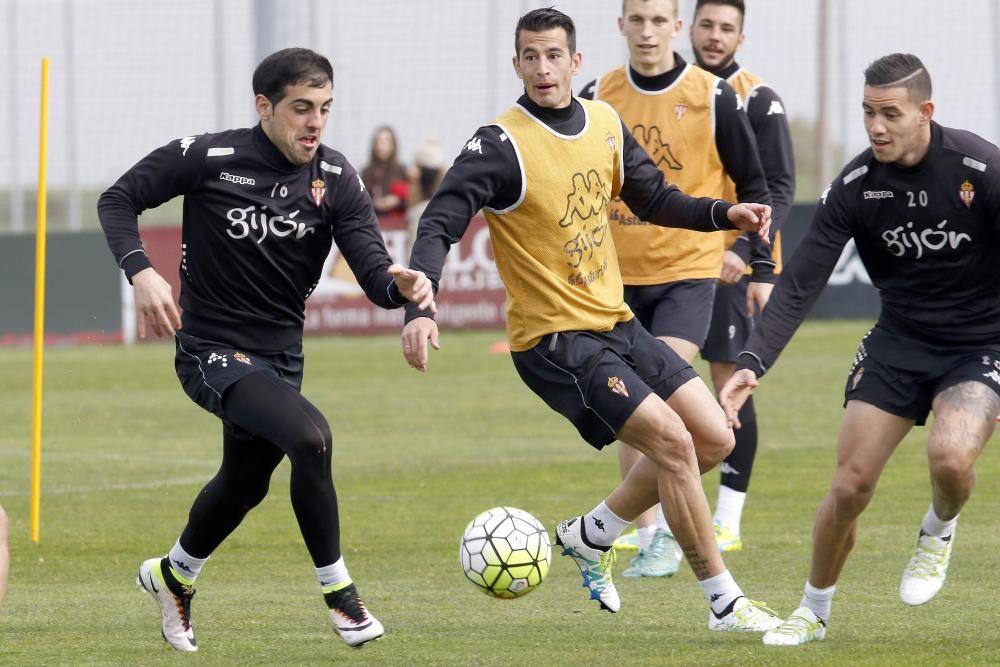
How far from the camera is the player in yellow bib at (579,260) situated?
6723 mm

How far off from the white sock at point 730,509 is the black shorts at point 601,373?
2.07 metres

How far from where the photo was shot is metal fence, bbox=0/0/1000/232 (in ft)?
87.0

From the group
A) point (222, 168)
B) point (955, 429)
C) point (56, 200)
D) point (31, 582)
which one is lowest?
point (56, 200)

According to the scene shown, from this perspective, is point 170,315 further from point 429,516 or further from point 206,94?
point 206,94

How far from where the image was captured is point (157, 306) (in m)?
6.28

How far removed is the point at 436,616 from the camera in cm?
727

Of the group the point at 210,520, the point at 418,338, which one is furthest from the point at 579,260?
the point at 210,520

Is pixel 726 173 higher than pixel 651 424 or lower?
higher

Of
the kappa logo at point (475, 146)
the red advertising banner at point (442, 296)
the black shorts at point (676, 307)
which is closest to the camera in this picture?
the kappa logo at point (475, 146)

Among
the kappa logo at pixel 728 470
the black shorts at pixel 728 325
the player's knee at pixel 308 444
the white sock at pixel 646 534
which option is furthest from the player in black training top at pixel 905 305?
the black shorts at pixel 728 325

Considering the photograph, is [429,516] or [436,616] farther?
[429,516]

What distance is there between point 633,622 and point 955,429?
5.16ft

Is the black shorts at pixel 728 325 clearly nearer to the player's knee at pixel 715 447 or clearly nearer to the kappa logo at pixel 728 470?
the kappa logo at pixel 728 470

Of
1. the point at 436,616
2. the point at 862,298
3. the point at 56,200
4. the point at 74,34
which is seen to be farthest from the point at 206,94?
the point at 436,616
